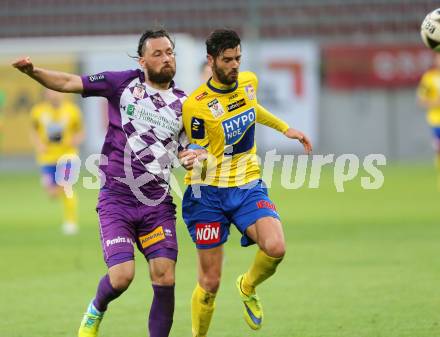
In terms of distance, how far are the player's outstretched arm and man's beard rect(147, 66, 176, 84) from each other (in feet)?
1.73

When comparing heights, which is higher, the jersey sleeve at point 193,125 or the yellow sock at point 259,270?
the jersey sleeve at point 193,125

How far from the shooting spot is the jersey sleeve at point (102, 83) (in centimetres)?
745

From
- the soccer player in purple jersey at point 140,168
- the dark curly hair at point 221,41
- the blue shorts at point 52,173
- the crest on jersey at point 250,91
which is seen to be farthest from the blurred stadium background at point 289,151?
the dark curly hair at point 221,41

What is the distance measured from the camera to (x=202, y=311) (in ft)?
25.6

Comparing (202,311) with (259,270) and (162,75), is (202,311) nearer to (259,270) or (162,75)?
(259,270)

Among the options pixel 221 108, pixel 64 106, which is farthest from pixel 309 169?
pixel 221 108

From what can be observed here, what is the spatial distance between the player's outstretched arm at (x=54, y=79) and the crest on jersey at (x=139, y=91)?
405 mm

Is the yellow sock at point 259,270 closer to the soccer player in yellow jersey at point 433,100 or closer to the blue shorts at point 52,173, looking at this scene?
the blue shorts at point 52,173

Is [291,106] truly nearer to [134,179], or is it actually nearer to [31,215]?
[31,215]

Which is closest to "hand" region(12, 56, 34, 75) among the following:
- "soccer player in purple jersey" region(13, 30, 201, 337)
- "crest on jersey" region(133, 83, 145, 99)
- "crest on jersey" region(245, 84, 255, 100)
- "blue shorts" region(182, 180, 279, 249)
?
"soccer player in purple jersey" region(13, 30, 201, 337)

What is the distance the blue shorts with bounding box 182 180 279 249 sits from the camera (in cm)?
788

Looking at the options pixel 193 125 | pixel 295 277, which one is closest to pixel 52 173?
pixel 295 277

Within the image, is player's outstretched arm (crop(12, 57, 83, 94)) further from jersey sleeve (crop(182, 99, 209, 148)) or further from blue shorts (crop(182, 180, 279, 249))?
blue shorts (crop(182, 180, 279, 249))

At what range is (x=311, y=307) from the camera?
9367mm
